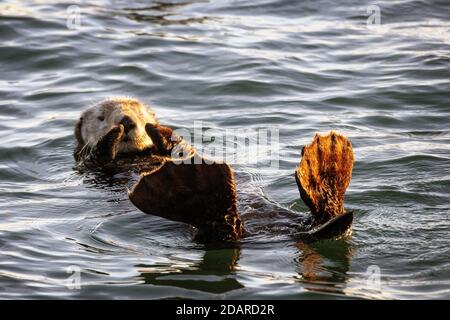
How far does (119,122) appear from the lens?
7.09 meters

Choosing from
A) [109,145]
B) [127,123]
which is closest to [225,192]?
[109,145]

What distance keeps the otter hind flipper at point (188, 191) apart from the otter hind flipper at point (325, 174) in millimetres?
467

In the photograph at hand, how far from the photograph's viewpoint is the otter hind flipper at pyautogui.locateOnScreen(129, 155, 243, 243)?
4.61 m

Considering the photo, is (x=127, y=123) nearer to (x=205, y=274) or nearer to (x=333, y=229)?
(x=205, y=274)

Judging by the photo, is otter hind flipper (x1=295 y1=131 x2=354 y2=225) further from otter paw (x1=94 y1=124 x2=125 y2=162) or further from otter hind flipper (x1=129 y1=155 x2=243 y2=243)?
otter paw (x1=94 y1=124 x2=125 y2=162)

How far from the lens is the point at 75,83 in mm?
9805

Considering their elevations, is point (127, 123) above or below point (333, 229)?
above

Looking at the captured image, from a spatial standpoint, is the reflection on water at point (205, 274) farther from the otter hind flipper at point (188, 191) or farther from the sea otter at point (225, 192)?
the otter hind flipper at point (188, 191)

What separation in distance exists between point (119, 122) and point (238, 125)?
161 cm

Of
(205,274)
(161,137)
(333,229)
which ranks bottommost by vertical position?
(205,274)

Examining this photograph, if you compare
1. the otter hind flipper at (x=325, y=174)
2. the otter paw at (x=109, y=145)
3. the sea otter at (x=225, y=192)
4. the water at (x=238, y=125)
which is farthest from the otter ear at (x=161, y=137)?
the otter hind flipper at (x=325, y=174)

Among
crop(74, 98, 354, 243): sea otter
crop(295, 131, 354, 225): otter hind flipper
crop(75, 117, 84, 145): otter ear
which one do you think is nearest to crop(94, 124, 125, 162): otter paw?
crop(75, 117, 84, 145): otter ear
